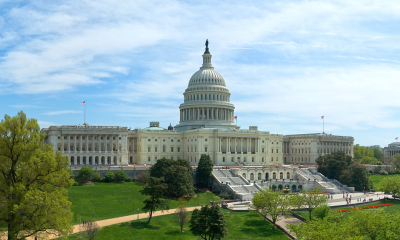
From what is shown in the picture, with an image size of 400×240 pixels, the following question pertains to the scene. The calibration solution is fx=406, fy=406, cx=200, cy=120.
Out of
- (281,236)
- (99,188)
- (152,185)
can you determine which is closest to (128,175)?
(99,188)

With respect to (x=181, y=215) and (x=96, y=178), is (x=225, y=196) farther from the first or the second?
(x=96, y=178)

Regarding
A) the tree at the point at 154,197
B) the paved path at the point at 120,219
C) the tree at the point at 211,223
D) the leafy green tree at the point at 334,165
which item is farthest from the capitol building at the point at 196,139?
the tree at the point at 211,223

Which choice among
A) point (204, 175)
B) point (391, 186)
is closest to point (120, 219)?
point (204, 175)

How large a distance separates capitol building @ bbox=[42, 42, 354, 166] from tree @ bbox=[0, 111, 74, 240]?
73.1 m

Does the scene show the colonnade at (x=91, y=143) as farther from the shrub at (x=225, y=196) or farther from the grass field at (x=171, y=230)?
the grass field at (x=171, y=230)

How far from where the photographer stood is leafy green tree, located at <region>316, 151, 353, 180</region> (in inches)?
4277

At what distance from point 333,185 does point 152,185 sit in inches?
2277

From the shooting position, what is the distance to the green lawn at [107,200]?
213ft

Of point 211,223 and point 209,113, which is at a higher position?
point 209,113

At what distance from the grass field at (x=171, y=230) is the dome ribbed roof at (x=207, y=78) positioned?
242ft

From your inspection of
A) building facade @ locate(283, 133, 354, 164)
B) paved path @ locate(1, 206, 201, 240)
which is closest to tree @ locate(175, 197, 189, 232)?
paved path @ locate(1, 206, 201, 240)

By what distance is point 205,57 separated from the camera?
5605 inches

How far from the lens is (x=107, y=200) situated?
7369 centimetres

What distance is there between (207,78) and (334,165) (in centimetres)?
5094
